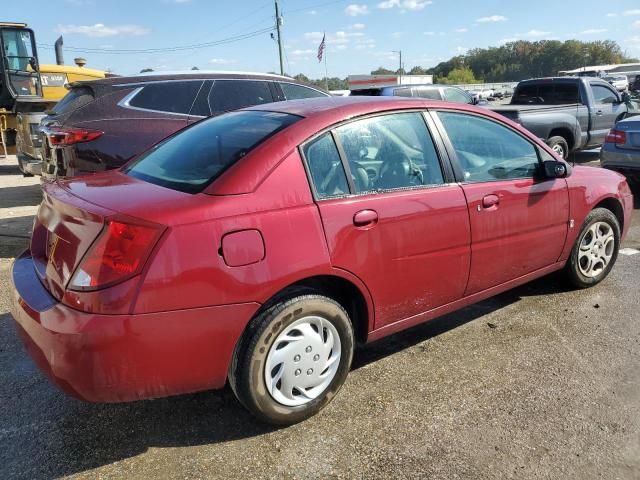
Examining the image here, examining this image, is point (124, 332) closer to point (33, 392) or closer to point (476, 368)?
point (33, 392)

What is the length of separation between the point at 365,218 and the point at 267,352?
0.84m

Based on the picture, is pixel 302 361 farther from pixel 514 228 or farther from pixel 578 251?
pixel 578 251

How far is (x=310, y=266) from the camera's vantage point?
2555 millimetres

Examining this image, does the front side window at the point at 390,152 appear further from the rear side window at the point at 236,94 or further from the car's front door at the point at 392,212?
the rear side window at the point at 236,94

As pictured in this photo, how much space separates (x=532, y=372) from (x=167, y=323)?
215cm

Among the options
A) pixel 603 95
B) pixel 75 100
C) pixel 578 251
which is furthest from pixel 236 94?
pixel 603 95

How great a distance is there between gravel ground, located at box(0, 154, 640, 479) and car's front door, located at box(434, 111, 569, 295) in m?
0.52

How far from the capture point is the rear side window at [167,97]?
575 centimetres

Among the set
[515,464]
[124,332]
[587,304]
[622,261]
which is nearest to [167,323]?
[124,332]

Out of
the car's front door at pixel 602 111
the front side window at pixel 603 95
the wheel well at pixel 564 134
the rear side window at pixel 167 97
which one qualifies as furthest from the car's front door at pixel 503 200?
the front side window at pixel 603 95

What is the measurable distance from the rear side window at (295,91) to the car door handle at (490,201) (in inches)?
150

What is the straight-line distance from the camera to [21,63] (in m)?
13.5

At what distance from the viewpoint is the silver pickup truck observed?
9609 millimetres

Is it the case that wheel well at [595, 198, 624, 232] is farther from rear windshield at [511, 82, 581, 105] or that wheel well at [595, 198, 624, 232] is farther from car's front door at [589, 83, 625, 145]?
rear windshield at [511, 82, 581, 105]
